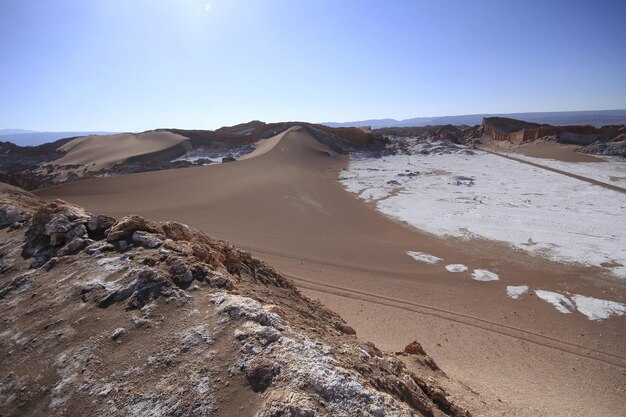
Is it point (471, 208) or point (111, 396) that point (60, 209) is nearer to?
point (111, 396)

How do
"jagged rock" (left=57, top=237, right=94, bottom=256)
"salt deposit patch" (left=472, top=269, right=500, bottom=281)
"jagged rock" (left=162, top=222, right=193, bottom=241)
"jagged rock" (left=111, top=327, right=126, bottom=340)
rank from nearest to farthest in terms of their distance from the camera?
1. "jagged rock" (left=111, top=327, right=126, bottom=340)
2. "jagged rock" (left=57, top=237, right=94, bottom=256)
3. "jagged rock" (left=162, top=222, right=193, bottom=241)
4. "salt deposit patch" (left=472, top=269, right=500, bottom=281)

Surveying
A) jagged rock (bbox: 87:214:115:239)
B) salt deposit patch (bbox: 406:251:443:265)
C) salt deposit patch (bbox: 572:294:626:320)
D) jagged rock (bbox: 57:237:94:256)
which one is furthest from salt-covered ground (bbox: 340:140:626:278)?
jagged rock (bbox: 57:237:94:256)

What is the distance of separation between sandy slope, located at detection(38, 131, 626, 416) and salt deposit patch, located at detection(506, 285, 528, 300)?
0.72 feet

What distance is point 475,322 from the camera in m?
8.55

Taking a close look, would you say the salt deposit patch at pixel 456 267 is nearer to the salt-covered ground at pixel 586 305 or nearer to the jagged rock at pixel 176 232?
the salt-covered ground at pixel 586 305

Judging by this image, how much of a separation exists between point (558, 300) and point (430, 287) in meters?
3.40

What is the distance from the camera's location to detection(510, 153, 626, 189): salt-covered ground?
26406 millimetres

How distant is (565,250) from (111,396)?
15.1 m

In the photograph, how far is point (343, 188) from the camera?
2595 cm

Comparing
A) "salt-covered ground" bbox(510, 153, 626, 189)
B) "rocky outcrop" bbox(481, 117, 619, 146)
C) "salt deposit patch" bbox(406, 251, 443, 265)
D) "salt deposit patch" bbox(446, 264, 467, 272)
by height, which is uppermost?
"rocky outcrop" bbox(481, 117, 619, 146)

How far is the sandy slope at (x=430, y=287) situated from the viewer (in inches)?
259

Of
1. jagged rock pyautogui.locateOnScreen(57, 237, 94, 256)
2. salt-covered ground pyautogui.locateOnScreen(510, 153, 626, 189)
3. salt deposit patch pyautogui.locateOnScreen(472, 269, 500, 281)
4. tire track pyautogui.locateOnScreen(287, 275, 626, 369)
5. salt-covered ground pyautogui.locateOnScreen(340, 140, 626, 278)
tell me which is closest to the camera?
jagged rock pyautogui.locateOnScreen(57, 237, 94, 256)

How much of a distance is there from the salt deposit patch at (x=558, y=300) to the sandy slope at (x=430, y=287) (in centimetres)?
24

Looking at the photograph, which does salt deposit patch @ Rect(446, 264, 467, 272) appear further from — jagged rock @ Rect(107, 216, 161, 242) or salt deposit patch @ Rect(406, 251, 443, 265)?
jagged rock @ Rect(107, 216, 161, 242)
